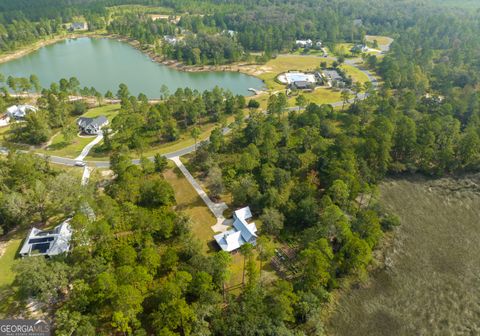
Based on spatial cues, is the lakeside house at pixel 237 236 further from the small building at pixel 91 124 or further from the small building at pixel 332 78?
the small building at pixel 332 78

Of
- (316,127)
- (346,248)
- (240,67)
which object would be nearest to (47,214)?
(346,248)

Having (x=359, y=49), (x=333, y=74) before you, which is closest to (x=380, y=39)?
(x=359, y=49)

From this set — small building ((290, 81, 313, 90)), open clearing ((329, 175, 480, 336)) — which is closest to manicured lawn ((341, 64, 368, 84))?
small building ((290, 81, 313, 90))

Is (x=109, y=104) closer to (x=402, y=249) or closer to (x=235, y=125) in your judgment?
(x=235, y=125)

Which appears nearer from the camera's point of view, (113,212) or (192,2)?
(113,212)

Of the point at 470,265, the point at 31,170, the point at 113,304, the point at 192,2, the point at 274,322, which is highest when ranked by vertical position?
the point at 192,2

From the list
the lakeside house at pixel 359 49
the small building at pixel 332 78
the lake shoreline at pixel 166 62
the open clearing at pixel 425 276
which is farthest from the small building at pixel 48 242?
the lakeside house at pixel 359 49
